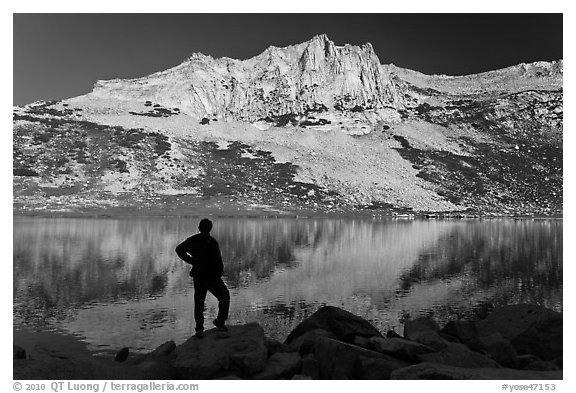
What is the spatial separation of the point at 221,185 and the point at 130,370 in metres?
114

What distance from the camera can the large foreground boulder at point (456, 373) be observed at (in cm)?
980

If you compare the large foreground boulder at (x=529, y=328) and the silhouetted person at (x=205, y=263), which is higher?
the silhouetted person at (x=205, y=263)

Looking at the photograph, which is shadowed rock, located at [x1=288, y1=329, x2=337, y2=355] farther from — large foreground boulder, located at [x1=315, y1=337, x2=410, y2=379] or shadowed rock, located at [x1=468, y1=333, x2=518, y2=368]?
shadowed rock, located at [x1=468, y1=333, x2=518, y2=368]

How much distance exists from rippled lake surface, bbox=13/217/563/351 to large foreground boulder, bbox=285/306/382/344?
1716mm

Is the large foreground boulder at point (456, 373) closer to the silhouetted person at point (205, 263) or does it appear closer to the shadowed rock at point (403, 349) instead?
the shadowed rock at point (403, 349)

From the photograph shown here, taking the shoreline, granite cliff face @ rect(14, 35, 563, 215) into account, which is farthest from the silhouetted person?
granite cliff face @ rect(14, 35, 563, 215)

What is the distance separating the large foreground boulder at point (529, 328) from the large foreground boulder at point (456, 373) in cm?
215

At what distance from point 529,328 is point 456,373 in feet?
14.6

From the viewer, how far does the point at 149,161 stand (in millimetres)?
127375

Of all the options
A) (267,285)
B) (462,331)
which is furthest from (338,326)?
(267,285)

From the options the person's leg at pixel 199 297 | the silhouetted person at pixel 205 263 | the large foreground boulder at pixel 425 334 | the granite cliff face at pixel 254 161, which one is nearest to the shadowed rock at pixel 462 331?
the large foreground boulder at pixel 425 334

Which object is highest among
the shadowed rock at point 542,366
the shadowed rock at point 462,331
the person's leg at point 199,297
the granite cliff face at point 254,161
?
the granite cliff face at point 254,161

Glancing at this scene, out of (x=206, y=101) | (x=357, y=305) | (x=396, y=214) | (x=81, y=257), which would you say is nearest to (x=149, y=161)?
(x=396, y=214)
